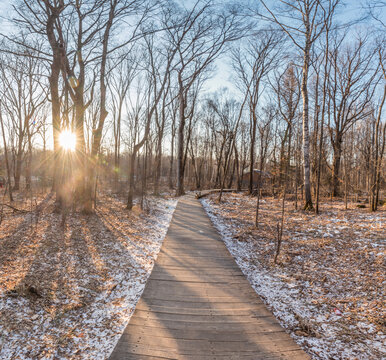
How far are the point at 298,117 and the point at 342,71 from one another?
4.63 meters

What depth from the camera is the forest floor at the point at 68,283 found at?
9.09ft

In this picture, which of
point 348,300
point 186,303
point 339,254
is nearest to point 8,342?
point 186,303

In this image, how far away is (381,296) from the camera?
12.7ft

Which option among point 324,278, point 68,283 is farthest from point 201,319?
point 324,278

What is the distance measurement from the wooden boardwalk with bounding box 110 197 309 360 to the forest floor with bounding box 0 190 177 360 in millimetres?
318

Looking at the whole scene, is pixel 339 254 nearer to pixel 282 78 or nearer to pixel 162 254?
pixel 162 254

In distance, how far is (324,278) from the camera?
4.60 metres

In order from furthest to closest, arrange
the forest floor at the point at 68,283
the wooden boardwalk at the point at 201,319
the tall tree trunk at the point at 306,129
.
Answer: the tall tree trunk at the point at 306,129 < the forest floor at the point at 68,283 < the wooden boardwalk at the point at 201,319

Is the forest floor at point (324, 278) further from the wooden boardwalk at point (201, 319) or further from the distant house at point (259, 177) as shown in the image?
the distant house at point (259, 177)

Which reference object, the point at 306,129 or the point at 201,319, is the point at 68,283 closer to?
the point at 201,319

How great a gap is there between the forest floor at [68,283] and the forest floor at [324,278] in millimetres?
2432

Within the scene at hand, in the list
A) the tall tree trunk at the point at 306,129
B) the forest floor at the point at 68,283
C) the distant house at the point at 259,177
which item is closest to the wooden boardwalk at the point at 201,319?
the forest floor at the point at 68,283

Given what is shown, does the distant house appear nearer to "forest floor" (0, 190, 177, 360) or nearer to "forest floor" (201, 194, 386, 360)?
"forest floor" (201, 194, 386, 360)

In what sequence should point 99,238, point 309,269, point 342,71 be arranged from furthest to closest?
point 342,71 → point 99,238 → point 309,269
